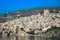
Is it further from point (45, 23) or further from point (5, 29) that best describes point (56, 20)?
point (5, 29)

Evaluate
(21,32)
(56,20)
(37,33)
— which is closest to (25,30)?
(21,32)

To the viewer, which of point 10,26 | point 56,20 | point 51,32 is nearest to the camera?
point 51,32

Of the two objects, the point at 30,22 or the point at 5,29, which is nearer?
the point at 5,29

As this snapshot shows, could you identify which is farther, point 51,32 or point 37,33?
point 37,33

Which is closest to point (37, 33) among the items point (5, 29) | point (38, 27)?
point (38, 27)

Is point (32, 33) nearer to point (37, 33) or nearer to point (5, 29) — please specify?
point (37, 33)

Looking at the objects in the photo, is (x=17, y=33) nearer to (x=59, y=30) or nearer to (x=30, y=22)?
(x=30, y=22)

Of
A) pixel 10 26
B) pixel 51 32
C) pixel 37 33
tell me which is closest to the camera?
pixel 51 32

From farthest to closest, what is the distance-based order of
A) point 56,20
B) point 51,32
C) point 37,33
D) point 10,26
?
1. point 10,26
2. point 56,20
3. point 37,33
4. point 51,32
